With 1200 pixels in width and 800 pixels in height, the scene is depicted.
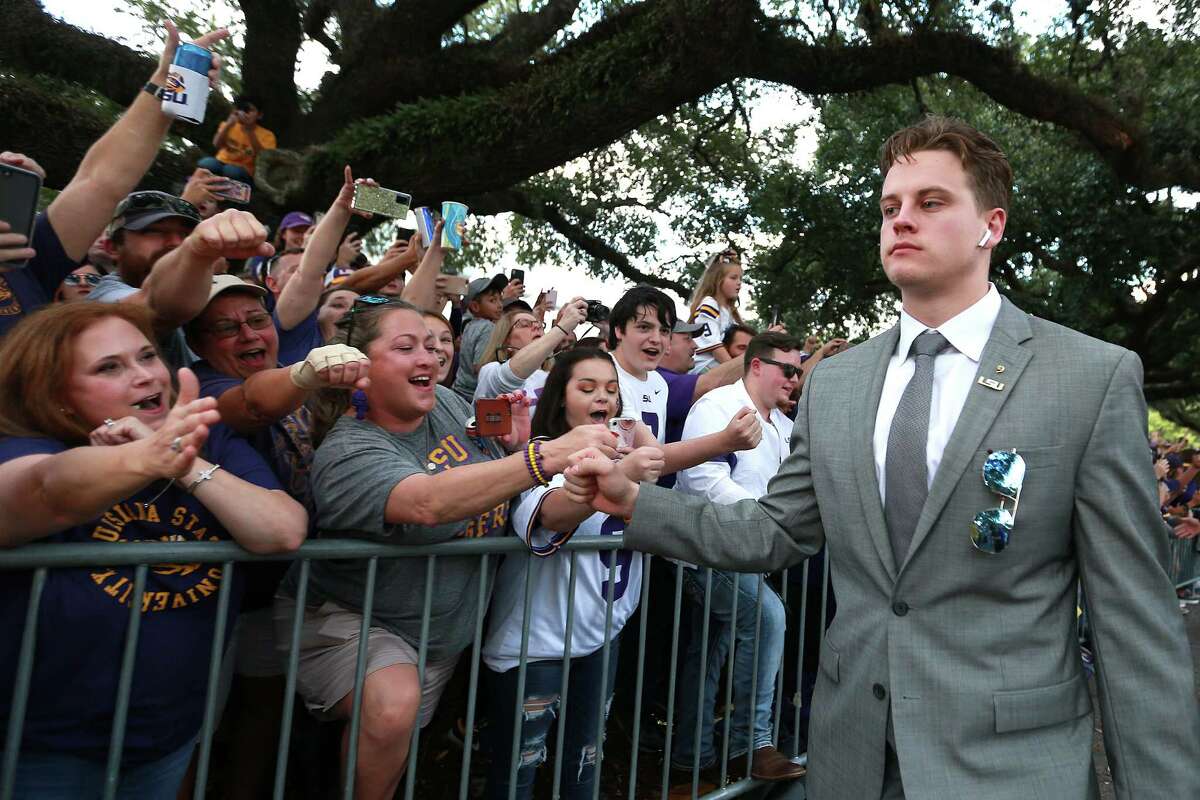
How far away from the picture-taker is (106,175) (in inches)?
120

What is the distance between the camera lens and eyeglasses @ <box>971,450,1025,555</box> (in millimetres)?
1929

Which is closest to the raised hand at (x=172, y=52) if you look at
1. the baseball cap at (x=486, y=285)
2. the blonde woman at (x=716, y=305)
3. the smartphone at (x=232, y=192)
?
the smartphone at (x=232, y=192)

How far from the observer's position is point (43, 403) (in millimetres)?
2256

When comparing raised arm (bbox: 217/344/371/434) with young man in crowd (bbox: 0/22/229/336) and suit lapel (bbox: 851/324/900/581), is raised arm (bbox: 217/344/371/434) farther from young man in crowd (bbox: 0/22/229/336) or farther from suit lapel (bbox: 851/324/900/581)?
suit lapel (bbox: 851/324/900/581)

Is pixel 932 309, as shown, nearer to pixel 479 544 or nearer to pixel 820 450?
pixel 820 450

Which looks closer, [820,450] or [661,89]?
[820,450]

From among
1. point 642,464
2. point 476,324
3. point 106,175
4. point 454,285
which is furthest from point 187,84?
point 476,324

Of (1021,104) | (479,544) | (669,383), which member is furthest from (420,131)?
(479,544)

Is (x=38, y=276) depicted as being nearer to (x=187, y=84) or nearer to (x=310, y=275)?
(x=187, y=84)

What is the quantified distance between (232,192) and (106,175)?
0.94 metres

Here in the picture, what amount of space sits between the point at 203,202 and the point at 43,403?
209cm

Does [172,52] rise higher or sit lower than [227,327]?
higher

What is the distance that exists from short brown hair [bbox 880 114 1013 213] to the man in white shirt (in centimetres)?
153

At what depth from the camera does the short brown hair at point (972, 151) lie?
2.17m
